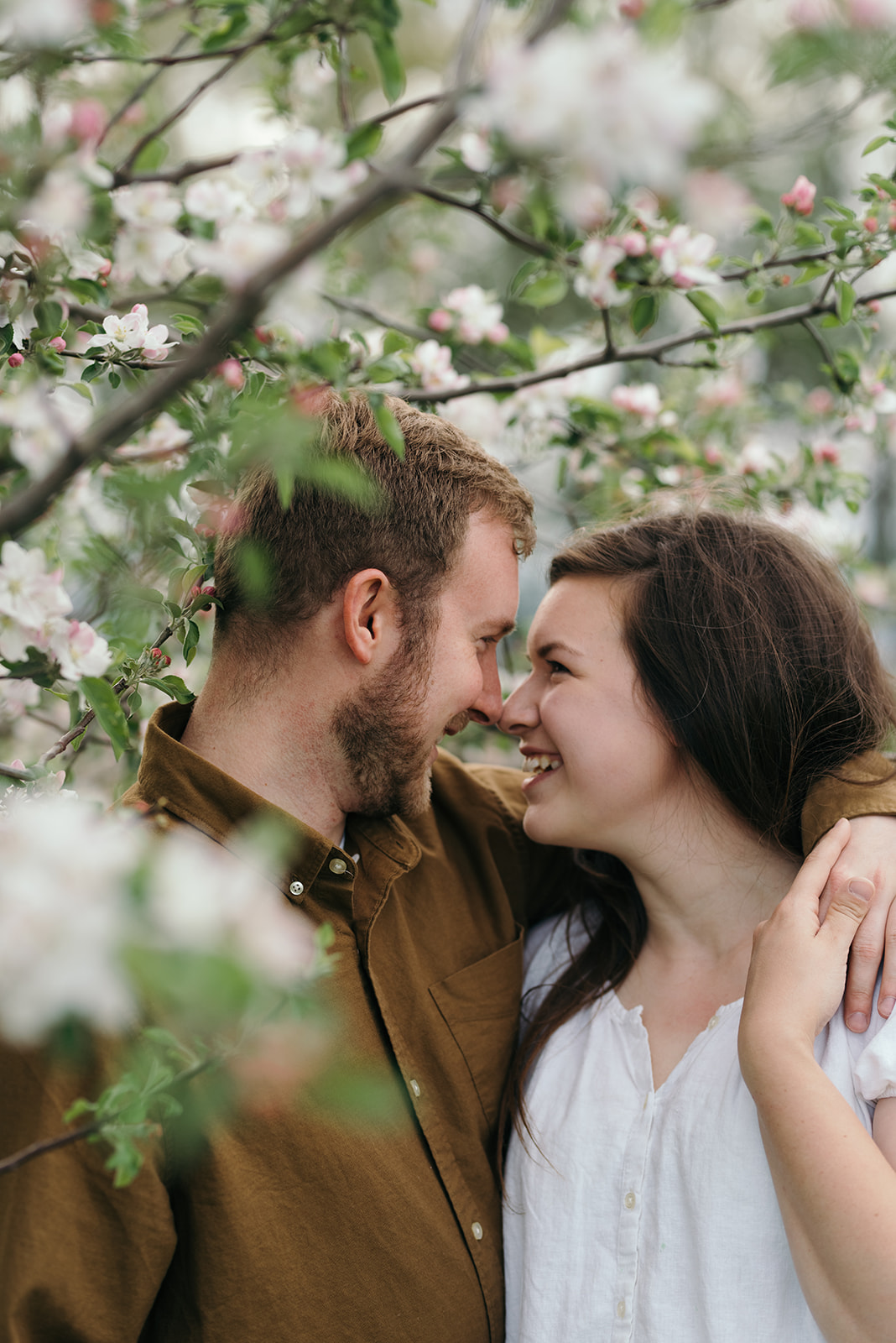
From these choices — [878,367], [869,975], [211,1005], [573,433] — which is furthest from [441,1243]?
[878,367]

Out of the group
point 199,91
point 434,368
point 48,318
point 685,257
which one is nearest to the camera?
point 48,318

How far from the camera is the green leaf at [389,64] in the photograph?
46.6 inches

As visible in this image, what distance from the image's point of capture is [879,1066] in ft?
4.68

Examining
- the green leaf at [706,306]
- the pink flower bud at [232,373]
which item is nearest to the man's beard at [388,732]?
the pink flower bud at [232,373]

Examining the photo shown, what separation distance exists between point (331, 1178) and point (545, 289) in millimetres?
1452

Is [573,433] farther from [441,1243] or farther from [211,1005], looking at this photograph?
[211,1005]

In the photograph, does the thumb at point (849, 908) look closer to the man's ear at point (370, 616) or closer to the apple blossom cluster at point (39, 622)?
the man's ear at point (370, 616)

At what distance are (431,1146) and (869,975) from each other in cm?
72

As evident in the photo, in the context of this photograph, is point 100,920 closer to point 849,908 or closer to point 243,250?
point 243,250

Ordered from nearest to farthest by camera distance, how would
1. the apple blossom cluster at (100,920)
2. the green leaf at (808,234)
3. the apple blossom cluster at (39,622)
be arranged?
1. the apple blossom cluster at (100,920)
2. the apple blossom cluster at (39,622)
3. the green leaf at (808,234)

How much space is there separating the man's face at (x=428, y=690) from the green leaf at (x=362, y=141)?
0.84 m

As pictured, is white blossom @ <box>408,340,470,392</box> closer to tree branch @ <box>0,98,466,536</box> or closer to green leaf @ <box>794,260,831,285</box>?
green leaf @ <box>794,260,831,285</box>

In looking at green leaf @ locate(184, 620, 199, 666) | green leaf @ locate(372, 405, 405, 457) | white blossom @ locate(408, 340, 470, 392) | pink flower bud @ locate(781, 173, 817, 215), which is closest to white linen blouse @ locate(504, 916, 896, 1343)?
green leaf @ locate(184, 620, 199, 666)

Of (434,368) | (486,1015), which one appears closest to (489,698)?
(486,1015)
